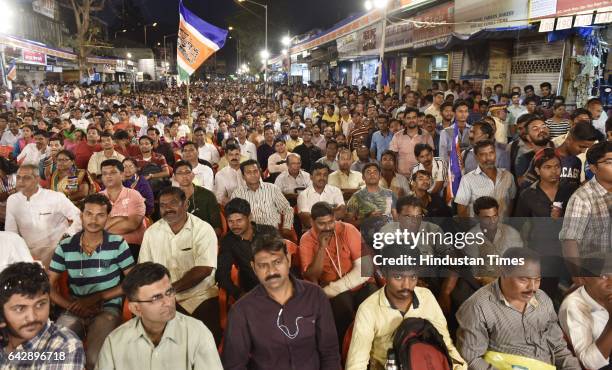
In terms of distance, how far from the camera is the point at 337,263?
390 centimetres

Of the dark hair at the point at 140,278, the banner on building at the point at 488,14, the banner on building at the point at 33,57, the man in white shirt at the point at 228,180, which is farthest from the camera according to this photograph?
the banner on building at the point at 33,57

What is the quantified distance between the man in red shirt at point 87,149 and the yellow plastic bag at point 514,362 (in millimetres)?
6789

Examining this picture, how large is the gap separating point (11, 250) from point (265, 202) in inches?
103

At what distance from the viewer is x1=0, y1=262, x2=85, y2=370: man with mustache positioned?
244cm

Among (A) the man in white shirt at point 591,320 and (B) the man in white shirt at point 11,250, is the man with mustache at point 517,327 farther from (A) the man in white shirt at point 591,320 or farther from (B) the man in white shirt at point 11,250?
(B) the man in white shirt at point 11,250

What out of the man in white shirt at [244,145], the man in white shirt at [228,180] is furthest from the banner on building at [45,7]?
the man in white shirt at [228,180]

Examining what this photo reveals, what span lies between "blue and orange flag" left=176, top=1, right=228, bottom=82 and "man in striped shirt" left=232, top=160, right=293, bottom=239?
411cm

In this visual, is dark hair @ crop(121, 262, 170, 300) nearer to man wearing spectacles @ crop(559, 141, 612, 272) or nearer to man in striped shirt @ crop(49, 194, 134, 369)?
man in striped shirt @ crop(49, 194, 134, 369)

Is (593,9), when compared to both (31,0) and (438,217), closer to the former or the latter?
(438,217)

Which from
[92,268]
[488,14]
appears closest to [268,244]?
[92,268]

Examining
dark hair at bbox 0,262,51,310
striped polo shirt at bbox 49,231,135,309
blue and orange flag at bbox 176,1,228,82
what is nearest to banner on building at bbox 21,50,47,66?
blue and orange flag at bbox 176,1,228,82

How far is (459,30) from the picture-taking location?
37.8ft

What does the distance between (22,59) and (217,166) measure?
1626 centimetres

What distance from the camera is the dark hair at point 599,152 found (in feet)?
10.8
